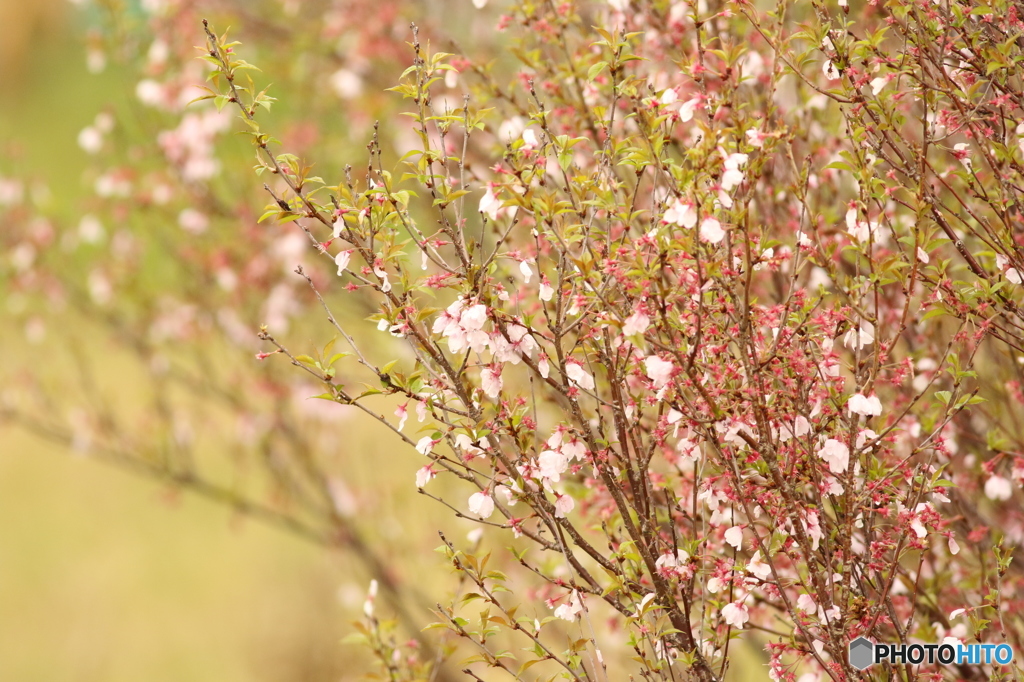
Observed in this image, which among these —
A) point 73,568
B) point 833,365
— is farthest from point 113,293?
Result: point 833,365

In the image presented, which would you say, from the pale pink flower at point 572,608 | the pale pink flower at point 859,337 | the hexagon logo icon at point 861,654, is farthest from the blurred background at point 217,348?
the hexagon logo icon at point 861,654

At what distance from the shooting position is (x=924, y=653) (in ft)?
7.23

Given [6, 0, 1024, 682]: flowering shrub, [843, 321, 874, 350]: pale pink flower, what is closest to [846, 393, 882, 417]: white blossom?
[6, 0, 1024, 682]: flowering shrub

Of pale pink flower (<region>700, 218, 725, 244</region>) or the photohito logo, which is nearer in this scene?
pale pink flower (<region>700, 218, 725, 244</region>)

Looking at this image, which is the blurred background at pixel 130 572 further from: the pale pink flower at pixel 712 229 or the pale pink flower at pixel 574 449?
the pale pink flower at pixel 712 229

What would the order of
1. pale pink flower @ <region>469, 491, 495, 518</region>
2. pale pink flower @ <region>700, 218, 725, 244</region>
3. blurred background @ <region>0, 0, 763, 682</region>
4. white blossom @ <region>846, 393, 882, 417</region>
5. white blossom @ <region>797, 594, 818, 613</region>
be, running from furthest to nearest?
blurred background @ <region>0, 0, 763, 682</region>, white blossom @ <region>797, 594, 818, 613</region>, pale pink flower @ <region>469, 491, 495, 518</region>, white blossom @ <region>846, 393, 882, 417</region>, pale pink flower @ <region>700, 218, 725, 244</region>

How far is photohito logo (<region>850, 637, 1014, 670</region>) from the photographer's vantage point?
199 cm

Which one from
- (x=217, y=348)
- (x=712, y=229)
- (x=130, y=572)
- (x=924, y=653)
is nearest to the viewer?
(x=712, y=229)

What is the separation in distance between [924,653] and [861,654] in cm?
34

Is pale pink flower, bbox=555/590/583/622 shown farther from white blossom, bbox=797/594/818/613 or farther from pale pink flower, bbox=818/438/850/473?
pale pink flower, bbox=818/438/850/473

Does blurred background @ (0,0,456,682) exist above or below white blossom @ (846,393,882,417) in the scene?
above

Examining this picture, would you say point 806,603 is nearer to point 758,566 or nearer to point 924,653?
point 758,566

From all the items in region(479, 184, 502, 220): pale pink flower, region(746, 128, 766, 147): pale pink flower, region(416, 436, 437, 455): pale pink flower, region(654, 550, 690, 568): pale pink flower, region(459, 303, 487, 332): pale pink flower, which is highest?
region(746, 128, 766, 147): pale pink flower

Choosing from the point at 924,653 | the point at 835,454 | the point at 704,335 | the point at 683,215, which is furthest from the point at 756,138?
the point at 924,653
